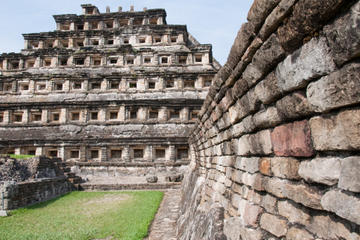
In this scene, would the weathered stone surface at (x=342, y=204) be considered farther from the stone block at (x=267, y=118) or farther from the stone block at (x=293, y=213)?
the stone block at (x=267, y=118)

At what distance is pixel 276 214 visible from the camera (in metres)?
2.48

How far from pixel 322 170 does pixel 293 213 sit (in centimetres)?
61

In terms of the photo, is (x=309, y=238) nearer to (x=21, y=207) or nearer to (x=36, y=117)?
(x=21, y=207)

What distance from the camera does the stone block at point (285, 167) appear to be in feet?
6.95

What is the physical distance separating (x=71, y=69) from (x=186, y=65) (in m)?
12.6

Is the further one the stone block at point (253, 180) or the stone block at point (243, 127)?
the stone block at point (243, 127)

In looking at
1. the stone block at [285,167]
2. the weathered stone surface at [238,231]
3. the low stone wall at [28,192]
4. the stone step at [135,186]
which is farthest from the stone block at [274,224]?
the stone step at [135,186]

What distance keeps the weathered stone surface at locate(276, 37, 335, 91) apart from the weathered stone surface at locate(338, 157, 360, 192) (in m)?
0.54

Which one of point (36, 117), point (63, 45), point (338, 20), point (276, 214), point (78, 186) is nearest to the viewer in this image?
point (338, 20)

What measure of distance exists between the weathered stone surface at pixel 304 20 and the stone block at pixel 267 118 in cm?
62

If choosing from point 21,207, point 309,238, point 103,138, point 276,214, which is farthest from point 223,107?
point 103,138

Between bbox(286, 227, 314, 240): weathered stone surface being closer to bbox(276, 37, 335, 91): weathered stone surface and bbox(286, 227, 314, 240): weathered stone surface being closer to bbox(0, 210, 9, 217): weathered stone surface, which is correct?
bbox(276, 37, 335, 91): weathered stone surface

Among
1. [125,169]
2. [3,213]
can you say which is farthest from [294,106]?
[125,169]

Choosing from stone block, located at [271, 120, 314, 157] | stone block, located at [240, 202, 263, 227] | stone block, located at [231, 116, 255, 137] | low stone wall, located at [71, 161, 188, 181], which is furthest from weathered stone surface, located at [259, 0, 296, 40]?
low stone wall, located at [71, 161, 188, 181]
